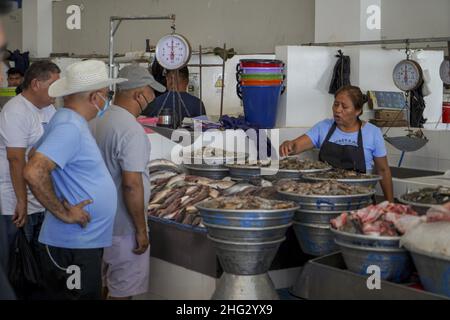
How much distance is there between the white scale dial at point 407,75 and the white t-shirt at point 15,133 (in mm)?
4232

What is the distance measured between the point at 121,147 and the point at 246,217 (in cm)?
100

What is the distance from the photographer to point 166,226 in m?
4.66

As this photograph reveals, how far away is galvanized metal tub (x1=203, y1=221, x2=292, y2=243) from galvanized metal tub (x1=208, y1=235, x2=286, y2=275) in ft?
0.07

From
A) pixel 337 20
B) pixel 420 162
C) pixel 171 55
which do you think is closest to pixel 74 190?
pixel 171 55

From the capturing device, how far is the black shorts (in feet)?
11.9

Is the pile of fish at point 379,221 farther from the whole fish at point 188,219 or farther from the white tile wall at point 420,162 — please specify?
the white tile wall at point 420,162

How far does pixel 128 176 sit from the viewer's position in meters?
4.02

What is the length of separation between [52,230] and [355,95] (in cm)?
285

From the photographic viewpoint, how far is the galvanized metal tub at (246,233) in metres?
3.45

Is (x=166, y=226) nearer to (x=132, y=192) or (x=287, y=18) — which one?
(x=132, y=192)

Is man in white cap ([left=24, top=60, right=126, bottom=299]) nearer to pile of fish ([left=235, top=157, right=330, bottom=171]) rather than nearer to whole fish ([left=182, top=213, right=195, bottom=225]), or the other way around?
whole fish ([left=182, top=213, right=195, bottom=225])

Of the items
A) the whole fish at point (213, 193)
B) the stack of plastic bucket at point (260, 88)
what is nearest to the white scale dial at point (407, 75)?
the stack of plastic bucket at point (260, 88)

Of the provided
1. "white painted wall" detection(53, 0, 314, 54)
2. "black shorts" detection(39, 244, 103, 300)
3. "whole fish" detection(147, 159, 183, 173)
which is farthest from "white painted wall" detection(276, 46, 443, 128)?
"black shorts" detection(39, 244, 103, 300)
